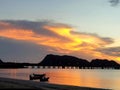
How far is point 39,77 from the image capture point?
105m
